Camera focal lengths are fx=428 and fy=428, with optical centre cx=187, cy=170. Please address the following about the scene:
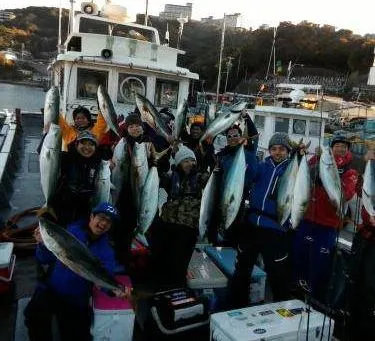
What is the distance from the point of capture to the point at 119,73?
9188 millimetres

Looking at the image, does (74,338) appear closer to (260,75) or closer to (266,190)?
(266,190)

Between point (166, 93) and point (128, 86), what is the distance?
914 mm

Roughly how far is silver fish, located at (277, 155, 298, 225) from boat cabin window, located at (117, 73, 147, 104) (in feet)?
19.3

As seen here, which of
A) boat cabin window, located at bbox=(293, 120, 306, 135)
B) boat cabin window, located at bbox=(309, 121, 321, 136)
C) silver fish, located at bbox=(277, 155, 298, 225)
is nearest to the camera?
silver fish, located at bbox=(277, 155, 298, 225)

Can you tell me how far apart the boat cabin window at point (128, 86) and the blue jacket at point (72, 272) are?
5842 mm

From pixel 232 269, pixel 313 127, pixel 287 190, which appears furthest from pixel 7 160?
pixel 313 127

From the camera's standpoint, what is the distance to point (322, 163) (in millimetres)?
3912

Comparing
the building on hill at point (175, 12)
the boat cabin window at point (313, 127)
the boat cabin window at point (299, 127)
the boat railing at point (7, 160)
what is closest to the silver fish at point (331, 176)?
the boat railing at point (7, 160)

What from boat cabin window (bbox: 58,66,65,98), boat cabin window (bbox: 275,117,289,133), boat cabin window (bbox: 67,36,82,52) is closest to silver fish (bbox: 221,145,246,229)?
boat cabin window (bbox: 58,66,65,98)

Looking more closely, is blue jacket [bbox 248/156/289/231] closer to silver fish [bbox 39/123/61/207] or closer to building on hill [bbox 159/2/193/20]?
silver fish [bbox 39/123/61/207]

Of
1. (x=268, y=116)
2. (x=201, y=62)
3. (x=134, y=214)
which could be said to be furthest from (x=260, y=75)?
(x=134, y=214)

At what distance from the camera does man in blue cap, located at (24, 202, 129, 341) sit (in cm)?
358

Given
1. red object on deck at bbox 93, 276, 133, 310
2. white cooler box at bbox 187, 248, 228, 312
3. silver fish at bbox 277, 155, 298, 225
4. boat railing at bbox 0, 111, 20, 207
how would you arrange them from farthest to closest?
boat railing at bbox 0, 111, 20, 207 → white cooler box at bbox 187, 248, 228, 312 → silver fish at bbox 277, 155, 298, 225 → red object on deck at bbox 93, 276, 133, 310

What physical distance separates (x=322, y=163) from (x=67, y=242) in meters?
2.33
